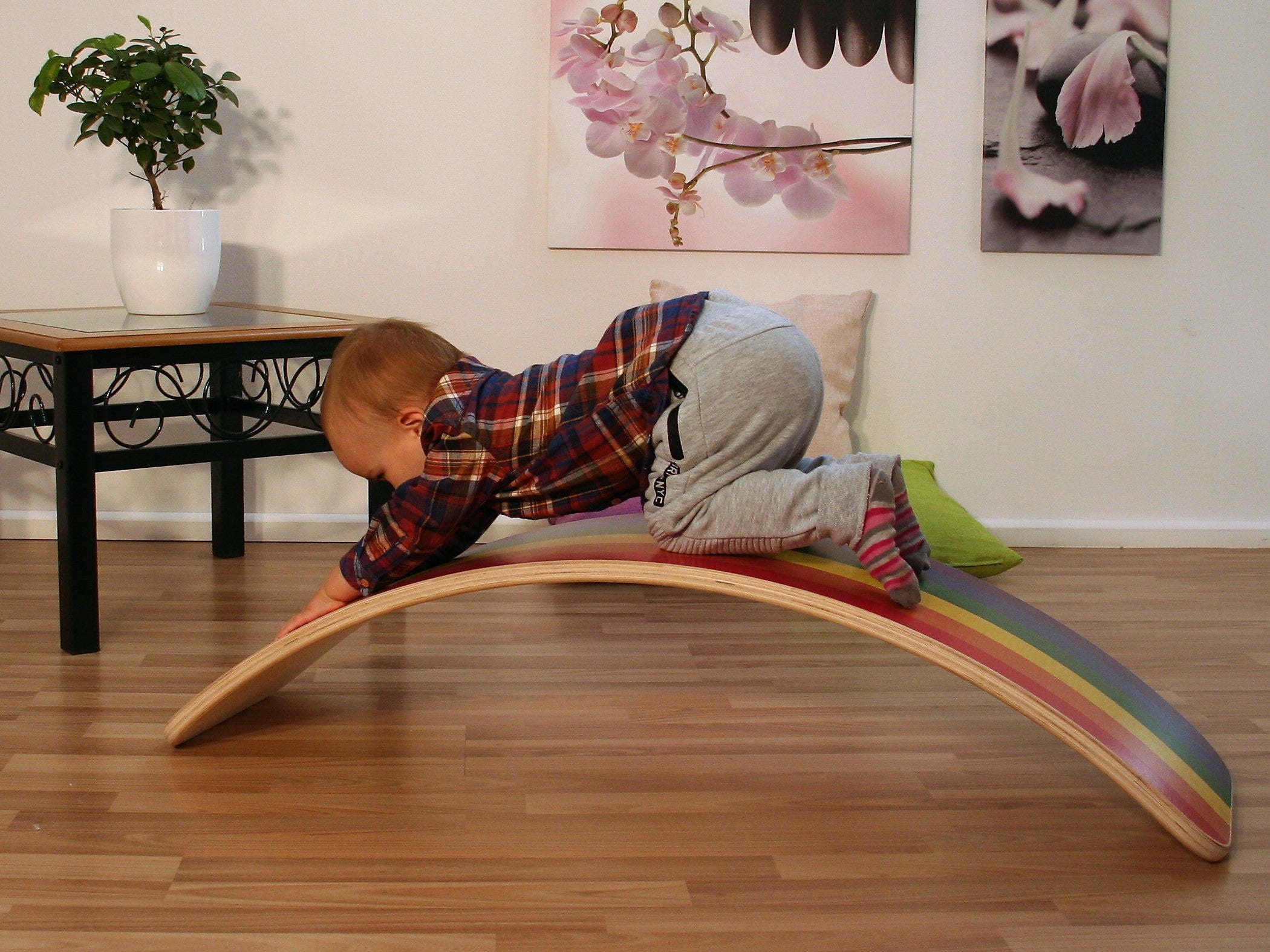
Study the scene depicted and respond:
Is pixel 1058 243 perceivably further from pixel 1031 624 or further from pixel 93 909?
pixel 93 909

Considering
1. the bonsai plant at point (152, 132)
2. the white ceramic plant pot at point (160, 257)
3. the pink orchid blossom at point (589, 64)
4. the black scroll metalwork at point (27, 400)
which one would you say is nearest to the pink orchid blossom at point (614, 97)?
the pink orchid blossom at point (589, 64)

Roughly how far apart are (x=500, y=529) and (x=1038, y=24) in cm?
179

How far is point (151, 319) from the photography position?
2486mm

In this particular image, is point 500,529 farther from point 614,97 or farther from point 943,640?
point 943,640

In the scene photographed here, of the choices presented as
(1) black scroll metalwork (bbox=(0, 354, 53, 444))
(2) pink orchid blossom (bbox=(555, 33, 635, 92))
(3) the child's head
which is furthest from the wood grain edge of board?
(2) pink orchid blossom (bbox=(555, 33, 635, 92))

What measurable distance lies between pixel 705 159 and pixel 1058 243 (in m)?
0.89

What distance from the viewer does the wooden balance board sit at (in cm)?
150

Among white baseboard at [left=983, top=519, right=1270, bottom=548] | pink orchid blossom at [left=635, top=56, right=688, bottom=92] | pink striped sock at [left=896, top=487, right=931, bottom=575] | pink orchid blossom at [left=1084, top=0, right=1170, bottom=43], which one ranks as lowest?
white baseboard at [left=983, top=519, right=1270, bottom=548]

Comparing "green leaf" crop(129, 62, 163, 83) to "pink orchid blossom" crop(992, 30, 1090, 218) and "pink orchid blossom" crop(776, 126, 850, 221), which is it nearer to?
"pink orchid blossom" crop(776, 126, 850, 221)

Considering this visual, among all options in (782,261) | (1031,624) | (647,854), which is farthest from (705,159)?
(647,854)

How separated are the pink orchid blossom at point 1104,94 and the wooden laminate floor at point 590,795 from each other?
1.20 m

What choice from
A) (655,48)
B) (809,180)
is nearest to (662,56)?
(655,48)

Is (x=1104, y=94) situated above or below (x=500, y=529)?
above

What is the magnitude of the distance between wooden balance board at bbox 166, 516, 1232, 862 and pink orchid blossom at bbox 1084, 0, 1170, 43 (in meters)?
1.77
